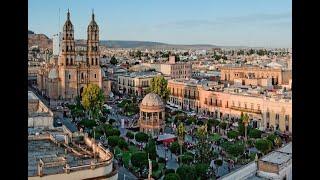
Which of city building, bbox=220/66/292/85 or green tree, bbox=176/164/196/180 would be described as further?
city building, bbox=220/66/292/85

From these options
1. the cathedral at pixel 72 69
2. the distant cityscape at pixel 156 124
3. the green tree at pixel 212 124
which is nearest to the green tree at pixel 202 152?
the distant cityscape at pixel 156 124

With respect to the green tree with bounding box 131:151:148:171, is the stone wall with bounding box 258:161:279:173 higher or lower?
higher

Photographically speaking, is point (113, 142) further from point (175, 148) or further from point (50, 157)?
point (50, 157)

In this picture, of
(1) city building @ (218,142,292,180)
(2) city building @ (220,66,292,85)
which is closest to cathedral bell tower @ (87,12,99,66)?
(2) city building @ (220,66,292,85)

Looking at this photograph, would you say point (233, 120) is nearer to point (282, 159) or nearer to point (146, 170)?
point (146, 170)

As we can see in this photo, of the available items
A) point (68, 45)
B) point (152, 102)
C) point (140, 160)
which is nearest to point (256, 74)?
point (68, 45)

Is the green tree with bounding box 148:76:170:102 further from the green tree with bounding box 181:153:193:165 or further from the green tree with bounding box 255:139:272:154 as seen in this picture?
the green tree with bounding box 181:153:193:165
